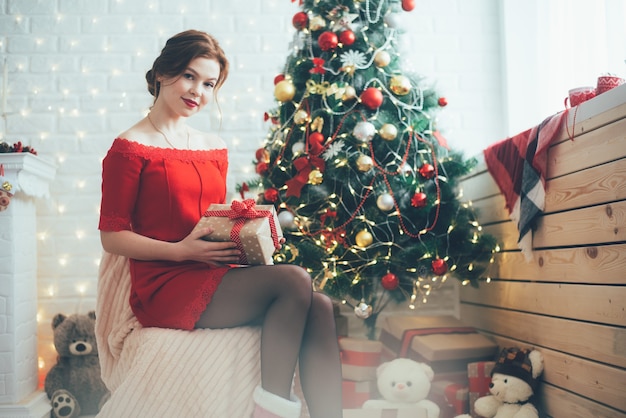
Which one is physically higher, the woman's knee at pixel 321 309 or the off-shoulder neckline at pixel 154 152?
the off-shoulder neckline at pixel 154 152

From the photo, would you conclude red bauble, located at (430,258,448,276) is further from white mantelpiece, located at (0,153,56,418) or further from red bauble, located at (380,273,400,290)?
white mantelpiece, located at (0,153,56,418)

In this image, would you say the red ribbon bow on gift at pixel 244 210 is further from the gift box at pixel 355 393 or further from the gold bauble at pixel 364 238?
the gift box at pixel 355 393

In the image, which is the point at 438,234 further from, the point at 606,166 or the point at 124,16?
the point at 124,16

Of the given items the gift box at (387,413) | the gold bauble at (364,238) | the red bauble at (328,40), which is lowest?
the gift box at (387,413)

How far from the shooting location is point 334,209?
210cm

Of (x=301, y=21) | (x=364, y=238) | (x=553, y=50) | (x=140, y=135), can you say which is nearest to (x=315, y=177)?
(x=364, y=238)

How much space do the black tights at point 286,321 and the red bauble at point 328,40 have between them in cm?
101

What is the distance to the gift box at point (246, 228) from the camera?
137cm

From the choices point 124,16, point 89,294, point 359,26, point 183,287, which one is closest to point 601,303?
point 183,287

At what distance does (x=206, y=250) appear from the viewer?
4.55 ft

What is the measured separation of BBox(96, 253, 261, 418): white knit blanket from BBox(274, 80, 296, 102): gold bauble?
1.06 m

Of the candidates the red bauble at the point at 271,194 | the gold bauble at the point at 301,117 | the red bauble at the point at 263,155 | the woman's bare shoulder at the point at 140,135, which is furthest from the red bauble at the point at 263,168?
the woman's bare shoulder at the point at 140,135

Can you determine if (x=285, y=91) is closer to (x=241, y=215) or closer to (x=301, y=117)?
(x=301, y=117)

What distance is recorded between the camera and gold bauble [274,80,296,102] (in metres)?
2.15
